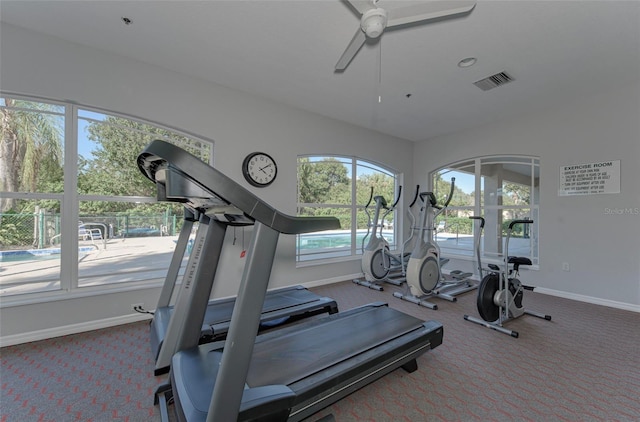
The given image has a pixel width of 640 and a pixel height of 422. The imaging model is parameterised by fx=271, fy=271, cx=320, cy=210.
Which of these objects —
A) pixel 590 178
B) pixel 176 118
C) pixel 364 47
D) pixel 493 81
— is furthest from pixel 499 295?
pixel 176 118

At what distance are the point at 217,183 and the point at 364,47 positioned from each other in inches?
97.2

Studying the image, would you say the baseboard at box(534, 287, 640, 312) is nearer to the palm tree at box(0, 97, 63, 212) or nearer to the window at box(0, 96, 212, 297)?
the window at box(0, 96, 212, 297)

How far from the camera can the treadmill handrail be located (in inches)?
41.0

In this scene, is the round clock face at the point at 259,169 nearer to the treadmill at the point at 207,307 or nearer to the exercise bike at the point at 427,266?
the treadmill at the point at 207,307

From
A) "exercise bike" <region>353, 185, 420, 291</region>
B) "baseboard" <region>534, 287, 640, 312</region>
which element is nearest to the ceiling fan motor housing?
"exercise bike" <region>353, 185, 420, 291</region>

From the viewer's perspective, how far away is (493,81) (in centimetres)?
347

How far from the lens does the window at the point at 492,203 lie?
466 centimetres

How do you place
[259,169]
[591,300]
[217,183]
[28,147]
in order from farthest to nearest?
[259,169]
[591,300]
[28,147]
[217,183]

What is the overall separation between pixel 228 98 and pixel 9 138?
2278 mm

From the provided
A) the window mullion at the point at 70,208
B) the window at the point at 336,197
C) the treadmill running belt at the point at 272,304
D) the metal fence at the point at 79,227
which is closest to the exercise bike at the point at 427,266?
the window at the point at 336,197

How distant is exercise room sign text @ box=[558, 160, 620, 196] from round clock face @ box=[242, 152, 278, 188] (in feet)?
14.6

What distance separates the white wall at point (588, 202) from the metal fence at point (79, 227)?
5586 mm

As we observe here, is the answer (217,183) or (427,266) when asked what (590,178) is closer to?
(427,266)

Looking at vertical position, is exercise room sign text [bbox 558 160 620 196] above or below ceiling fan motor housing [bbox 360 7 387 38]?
below
